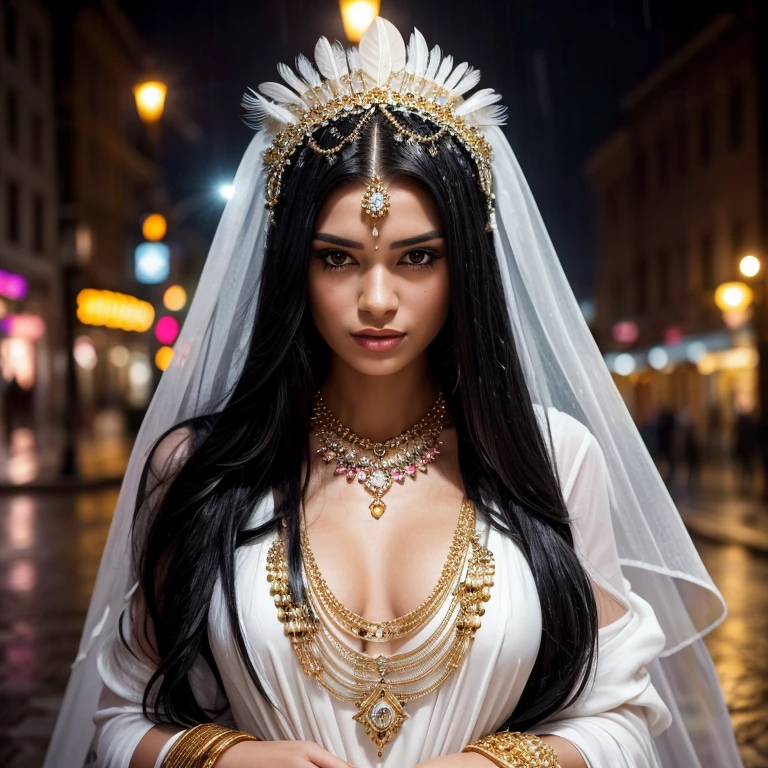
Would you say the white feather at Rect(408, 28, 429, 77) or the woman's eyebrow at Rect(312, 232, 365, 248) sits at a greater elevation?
the white feather at Rect(408, 28, 429, 77)

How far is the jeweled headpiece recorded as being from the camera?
1.60 meters

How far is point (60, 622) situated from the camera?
4.77 m

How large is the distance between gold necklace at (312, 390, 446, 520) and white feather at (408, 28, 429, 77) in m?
0.58

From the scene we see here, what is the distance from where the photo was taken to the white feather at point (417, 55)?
165 cm

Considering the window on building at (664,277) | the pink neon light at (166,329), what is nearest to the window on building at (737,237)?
the window on building at (664,277)

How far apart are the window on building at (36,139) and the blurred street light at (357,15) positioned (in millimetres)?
14990

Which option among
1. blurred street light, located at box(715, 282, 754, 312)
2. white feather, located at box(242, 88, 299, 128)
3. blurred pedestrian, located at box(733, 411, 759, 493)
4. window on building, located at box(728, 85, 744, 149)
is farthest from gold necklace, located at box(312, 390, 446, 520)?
window on building, located at box(728, 85, 744, 149)

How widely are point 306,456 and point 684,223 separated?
17.1m

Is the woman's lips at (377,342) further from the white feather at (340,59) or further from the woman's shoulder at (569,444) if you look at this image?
the white feather at (340,59)

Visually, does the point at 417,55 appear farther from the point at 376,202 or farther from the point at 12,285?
the point at 12,285

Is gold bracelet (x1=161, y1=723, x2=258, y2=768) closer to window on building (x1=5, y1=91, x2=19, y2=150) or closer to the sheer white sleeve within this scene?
the sheer white sleeve

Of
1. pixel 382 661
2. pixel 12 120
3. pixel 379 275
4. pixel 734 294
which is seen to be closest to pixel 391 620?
pixel 382 661

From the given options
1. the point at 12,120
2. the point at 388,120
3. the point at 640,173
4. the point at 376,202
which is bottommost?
the point at 376,202

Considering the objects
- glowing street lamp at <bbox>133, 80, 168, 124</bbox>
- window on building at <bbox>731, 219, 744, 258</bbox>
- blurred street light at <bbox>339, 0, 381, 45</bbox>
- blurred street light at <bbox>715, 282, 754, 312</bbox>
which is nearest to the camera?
blurred street light at <bbox>339, 0, 381, 45</bbox>
